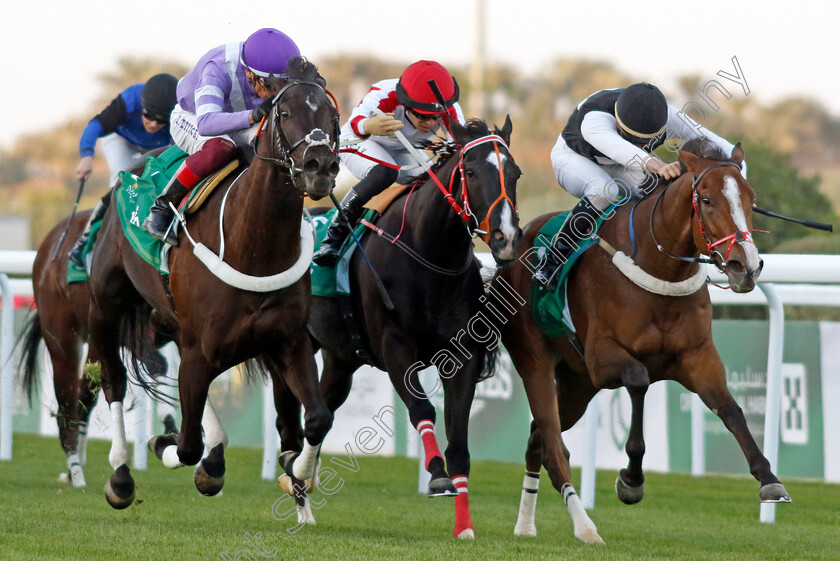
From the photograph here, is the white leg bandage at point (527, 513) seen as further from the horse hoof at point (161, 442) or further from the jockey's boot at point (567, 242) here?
the horse hoof at point (161, 442)

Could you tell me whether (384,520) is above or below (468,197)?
below

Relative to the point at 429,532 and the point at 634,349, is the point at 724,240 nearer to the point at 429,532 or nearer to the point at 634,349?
the point at 634,349

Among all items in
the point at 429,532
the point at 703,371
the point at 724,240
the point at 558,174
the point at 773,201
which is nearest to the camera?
the point at 724,240

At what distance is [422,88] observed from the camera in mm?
5703

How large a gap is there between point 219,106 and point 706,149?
2185 mm

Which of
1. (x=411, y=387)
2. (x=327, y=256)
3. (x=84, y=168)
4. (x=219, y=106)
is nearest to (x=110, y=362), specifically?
(x=327, y=256)

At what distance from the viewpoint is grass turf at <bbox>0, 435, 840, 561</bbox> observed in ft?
15.9

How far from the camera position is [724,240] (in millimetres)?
4734

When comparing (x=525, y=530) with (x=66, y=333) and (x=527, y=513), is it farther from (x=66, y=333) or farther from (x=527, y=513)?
(x=66, y=333)

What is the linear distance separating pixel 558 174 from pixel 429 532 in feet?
6.42

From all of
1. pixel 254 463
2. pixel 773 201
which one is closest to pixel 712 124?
pixel 773 201

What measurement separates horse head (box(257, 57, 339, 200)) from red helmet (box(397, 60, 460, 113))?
0.89m

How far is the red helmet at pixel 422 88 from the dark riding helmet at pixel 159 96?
6.68ft

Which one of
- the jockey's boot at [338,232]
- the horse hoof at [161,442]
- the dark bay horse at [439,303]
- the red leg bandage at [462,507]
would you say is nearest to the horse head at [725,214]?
the dark bay horse at [439,303]
